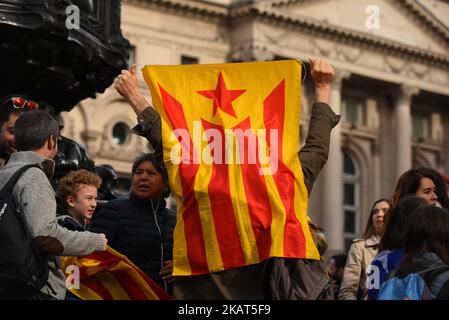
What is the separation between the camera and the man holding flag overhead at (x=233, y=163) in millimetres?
4473

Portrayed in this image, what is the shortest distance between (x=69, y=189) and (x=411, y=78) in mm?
38993

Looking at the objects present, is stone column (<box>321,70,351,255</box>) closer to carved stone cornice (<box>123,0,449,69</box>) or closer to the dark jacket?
carved stone cornice (<box>123,0,449,69</box>)

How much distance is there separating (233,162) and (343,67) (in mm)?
37528

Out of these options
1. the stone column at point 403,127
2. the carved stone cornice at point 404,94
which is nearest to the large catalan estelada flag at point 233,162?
the stone column at point 403,127

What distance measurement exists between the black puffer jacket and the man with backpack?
2.91 ft

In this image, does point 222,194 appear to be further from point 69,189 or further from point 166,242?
point 69,189

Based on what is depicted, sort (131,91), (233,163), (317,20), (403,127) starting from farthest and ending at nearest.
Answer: (403,127), (317,20), (131,91), (233,163)

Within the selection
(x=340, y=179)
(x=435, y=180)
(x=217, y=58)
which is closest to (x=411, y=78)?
(x=340, y=179)

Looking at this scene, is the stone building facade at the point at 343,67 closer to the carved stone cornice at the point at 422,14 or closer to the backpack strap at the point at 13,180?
the carved stone cornice at the point at 422,14

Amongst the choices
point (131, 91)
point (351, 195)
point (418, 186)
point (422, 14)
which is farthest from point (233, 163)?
point (422, 14)

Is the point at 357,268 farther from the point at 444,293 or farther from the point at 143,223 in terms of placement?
the point at 444,293

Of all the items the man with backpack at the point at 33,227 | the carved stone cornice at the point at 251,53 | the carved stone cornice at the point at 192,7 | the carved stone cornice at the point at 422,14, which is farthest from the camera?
the carved stone cornice at the point at 422,14

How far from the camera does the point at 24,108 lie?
625 cm

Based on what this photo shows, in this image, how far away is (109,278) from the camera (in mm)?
4930
